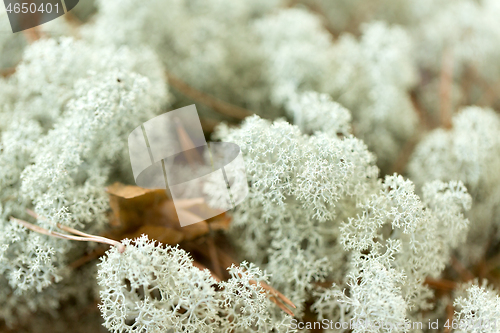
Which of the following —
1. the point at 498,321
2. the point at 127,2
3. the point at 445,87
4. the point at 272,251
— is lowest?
the point at 498,321

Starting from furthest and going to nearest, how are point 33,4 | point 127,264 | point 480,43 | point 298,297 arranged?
point 480,43 < point 33,4 < point 298,297 < point 127,264

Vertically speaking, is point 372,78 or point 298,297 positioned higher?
point 372,78

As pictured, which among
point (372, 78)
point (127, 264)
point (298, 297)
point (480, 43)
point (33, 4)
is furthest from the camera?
point (480, 43)

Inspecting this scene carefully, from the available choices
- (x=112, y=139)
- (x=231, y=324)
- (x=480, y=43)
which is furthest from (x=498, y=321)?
(x=480, y=43)

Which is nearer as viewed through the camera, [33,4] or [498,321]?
[498,321]

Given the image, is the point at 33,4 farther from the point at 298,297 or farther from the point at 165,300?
the point at 298,297

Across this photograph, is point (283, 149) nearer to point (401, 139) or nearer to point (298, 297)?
point (298, 297)

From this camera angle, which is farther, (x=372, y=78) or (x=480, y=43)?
(x=480, y=43)

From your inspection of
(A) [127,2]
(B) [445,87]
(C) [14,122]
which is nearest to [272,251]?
(C) [14,122]

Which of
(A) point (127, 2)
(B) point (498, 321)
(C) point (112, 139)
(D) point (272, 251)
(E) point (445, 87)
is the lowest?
(B) point (498, 321)
